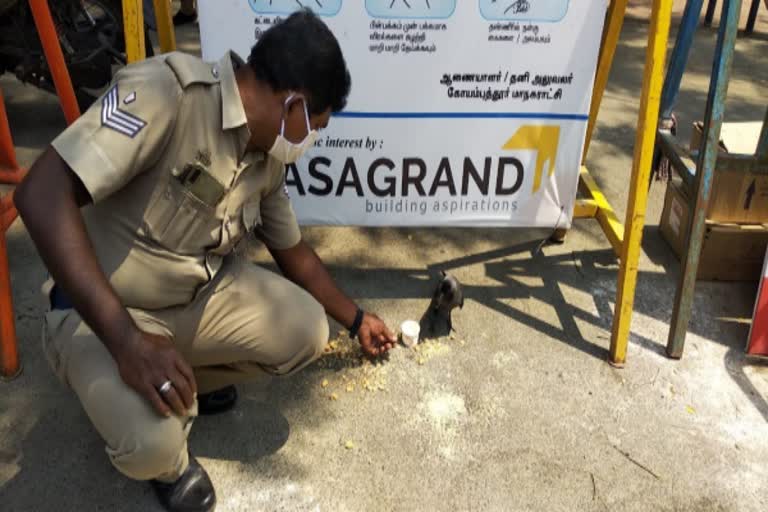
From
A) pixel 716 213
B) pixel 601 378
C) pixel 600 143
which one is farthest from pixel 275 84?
pixel 600 143

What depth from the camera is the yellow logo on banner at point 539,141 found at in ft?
9.05

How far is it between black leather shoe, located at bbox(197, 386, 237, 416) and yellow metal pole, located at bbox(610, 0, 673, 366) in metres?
1.48

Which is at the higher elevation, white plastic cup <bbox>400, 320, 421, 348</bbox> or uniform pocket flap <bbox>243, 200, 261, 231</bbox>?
uniform pocket flap <bbox>243, 200, 261, 231</bbox>

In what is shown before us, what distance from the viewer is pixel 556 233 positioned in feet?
11.5

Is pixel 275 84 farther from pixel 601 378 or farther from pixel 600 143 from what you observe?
pixel 600 143

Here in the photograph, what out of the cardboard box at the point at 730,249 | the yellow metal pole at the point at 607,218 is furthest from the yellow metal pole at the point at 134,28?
the cardboard box at the point at 730,249

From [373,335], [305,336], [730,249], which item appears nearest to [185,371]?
[305,336]

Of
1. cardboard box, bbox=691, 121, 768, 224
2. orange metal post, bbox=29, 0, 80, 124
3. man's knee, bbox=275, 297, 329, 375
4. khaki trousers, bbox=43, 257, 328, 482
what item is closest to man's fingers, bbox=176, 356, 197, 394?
khaki trousers, bbox=43, 257, 328, 482

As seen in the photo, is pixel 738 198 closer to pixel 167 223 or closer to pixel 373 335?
pixel 373 335

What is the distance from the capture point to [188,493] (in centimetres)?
209

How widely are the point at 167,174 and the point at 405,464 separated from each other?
120 centimetres

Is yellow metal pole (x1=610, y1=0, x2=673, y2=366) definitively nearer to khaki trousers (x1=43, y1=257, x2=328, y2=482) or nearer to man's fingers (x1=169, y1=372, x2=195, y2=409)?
khaki trousers (x1=43, y1=257, x2=328, y2=482)

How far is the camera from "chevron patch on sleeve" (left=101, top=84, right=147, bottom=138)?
1674mm

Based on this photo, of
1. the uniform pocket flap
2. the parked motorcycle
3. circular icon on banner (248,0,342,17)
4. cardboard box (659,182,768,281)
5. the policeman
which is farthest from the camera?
the parked motorcycle
